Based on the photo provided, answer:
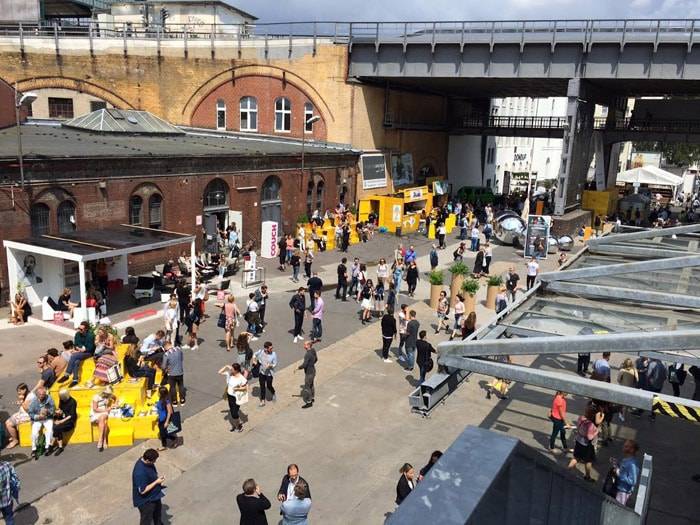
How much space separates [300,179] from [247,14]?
1406 inches

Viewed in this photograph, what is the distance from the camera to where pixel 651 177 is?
51.2 metres

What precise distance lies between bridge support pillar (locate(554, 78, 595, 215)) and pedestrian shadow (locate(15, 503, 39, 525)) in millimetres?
32345

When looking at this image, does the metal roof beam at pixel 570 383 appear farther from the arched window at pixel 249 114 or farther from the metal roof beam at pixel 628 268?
the arched window at pixel 249 114

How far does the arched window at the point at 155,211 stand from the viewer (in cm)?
2386

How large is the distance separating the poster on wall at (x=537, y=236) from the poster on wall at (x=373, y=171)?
1152 centimetres

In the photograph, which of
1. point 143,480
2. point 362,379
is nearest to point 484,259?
point 362,379

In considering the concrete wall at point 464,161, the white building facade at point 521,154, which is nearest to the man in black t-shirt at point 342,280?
the concrete wall at point 464,161

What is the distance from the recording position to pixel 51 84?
40875mm

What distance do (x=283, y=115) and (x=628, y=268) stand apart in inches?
1314

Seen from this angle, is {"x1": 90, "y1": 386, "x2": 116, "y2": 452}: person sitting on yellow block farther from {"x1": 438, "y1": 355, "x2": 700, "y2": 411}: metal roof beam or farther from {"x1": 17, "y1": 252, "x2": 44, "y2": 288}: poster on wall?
{"x1": 17, "y1": 252, "x2": 44, "y2": 288}: poster on wall

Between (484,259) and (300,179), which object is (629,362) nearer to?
(484,259)

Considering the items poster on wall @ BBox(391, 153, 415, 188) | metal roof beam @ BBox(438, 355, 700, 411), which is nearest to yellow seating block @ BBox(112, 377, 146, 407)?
metal roof beam @ BBox(438, 355, 700, 411)

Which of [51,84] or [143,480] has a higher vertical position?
[51,84]

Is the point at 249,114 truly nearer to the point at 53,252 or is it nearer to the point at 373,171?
the point at 373,171
